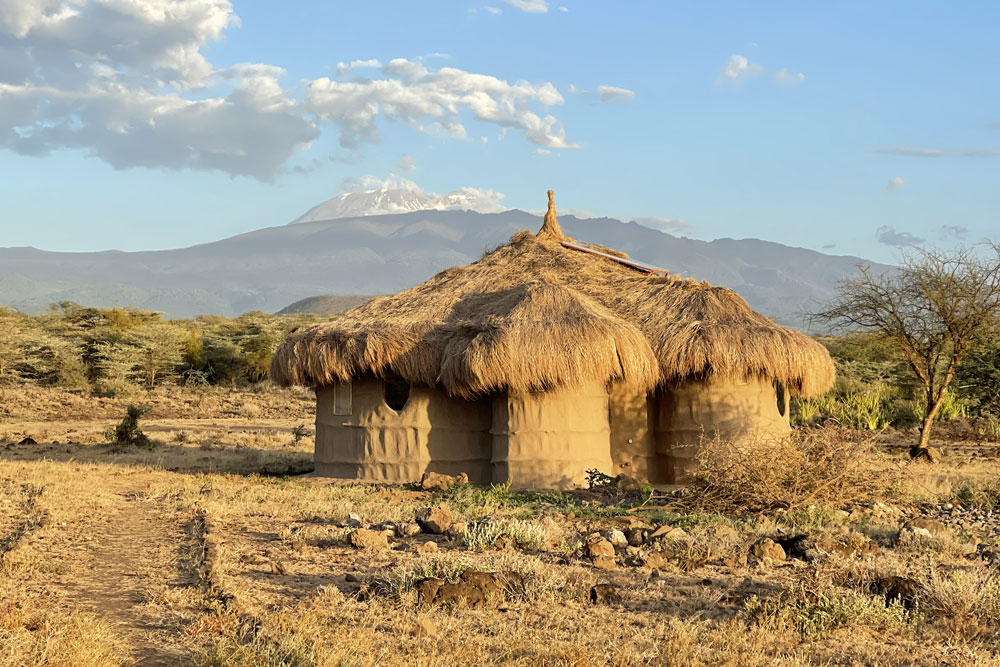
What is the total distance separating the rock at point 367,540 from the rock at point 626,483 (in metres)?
4.21

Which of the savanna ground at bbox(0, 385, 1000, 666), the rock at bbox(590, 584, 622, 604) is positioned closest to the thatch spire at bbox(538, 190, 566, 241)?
the savanna ground at bbox(0, 385, 1000, 666)

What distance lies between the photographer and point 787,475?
9625 mm

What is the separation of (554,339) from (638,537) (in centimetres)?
406

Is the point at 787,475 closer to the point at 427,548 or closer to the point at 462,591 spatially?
the point at 427,548

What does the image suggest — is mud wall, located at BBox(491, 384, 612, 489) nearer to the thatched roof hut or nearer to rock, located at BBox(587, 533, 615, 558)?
the thatched roof hut

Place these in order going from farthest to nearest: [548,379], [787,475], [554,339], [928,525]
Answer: [554,339] → [548,379] → [787,475] → [928,525]

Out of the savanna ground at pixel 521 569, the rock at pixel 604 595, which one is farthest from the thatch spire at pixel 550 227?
the rock at pixel 604 595

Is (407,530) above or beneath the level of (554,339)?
beneath

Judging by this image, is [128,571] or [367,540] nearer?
[128,571]

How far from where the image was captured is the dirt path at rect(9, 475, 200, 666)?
5547 mm

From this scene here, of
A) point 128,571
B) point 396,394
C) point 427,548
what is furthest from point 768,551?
point 396,394

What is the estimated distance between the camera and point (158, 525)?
920 cm

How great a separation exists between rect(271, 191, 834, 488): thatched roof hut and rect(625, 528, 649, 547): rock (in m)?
3.62

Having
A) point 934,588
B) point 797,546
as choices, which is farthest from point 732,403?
point 934,588
